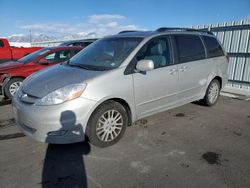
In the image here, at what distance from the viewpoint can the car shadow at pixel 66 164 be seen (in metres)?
2.59

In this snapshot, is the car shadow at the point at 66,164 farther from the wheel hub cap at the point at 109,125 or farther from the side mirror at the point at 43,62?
the side mirror at the point at 43,62

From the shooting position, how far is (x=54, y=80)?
3.27 m

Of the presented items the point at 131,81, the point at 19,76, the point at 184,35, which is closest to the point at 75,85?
the point at 131,81

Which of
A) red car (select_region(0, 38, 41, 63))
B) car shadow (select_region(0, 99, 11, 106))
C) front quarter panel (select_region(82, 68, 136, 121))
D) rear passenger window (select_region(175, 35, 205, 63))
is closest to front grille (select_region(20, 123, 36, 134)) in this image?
front quarter panel (select_region(82, 68, 136, 121))

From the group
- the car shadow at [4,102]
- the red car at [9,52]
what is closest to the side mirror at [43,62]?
the car shadow at [4,102]

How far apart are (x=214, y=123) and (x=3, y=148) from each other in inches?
154

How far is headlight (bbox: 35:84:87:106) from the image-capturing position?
293 cm

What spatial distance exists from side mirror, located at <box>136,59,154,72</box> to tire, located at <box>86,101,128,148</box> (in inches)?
26.4

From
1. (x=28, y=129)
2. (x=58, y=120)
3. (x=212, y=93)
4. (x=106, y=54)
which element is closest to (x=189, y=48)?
(x=212, y=93)

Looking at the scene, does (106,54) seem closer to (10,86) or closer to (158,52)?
(158,52)

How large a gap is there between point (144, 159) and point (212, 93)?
9.90 ft

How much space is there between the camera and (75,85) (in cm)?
302

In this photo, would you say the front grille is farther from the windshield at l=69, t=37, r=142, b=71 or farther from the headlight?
the windshield at l=69, t=37, r=142, b=71

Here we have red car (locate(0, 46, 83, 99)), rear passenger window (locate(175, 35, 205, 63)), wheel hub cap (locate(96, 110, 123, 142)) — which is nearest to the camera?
wheel hub cap (locate(96, 110, 123, 142))
